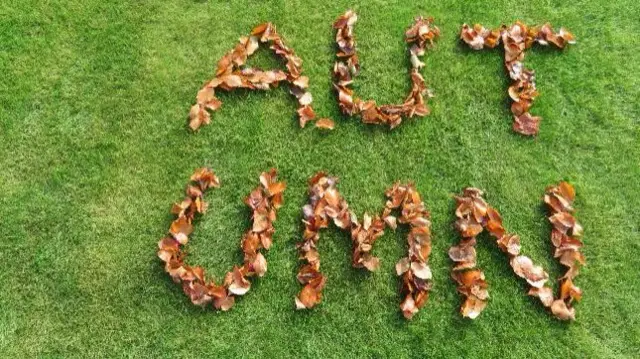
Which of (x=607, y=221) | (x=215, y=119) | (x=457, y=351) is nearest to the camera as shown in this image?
(x=457, y=351)

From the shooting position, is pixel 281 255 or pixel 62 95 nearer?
pixel 281 255

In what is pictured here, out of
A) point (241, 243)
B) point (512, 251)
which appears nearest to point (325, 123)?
point (241, 243)

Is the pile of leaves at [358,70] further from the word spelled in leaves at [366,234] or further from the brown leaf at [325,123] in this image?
the word spelled in leaves at [366,234]

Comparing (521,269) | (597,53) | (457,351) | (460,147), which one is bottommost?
(457,351)

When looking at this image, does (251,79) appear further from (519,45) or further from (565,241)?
(565,241)

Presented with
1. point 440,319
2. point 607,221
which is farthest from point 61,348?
point 607,221

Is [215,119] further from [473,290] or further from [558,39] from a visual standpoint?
[558,39]
